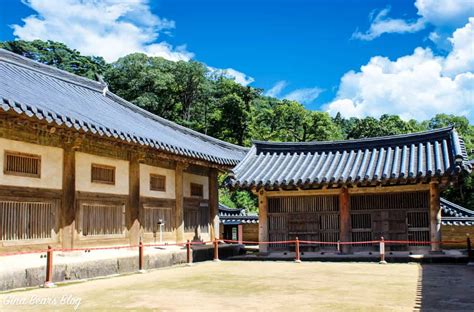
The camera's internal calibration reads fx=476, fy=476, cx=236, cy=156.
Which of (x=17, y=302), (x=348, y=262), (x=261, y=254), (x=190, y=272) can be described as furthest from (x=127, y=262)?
(x=348, y=262)

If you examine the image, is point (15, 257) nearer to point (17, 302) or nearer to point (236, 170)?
point (17, 302)

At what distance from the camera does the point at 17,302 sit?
784cm

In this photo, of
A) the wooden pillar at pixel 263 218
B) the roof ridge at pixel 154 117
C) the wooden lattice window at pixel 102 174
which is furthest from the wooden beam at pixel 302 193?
the wooden lattice window at pixel 102 174

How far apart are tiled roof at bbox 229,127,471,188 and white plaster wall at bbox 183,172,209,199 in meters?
1.70

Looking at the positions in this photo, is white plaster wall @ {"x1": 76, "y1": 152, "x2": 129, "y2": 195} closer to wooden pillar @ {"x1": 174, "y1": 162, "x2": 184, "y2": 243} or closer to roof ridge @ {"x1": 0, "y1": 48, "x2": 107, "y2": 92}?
wooden pillar @ {"x1": 174, "y1": 162, "x2": 184, "y2": 243}

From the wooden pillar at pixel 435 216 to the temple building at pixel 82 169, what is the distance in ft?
24.5

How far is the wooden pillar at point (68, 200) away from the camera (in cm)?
1177

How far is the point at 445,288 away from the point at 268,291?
344 cm

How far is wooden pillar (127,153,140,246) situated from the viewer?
1430cm

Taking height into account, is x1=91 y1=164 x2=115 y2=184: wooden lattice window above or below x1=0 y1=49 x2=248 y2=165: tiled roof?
below

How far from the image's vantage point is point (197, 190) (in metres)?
18.6

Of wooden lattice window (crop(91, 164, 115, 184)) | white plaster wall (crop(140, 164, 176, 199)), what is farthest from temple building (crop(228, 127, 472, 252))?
wooden lattice window (crop(91, 164, 115, 184))

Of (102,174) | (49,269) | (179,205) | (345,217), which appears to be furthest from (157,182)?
(345,217)

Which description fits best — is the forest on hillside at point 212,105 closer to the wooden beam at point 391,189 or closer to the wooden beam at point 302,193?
the wooden beam at point 302,193
